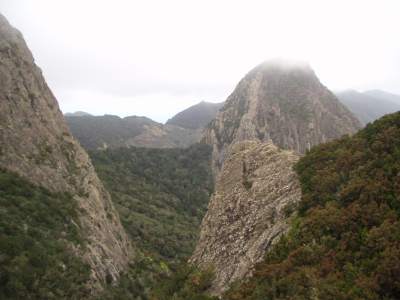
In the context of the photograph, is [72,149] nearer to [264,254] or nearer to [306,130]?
[264,254]

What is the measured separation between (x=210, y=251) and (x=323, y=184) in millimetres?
7787

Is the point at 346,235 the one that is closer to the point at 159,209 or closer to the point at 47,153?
the point at 47,153

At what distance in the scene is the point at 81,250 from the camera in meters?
44.0

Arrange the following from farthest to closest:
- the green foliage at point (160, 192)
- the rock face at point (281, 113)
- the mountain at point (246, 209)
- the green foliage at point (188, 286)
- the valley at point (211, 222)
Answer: the rock face at point (281, 113)
the green foliage at point (160, 192)
the green foliage at point (188, 286)
the mountain at point (246, 209)
the valley at point (211, 222)

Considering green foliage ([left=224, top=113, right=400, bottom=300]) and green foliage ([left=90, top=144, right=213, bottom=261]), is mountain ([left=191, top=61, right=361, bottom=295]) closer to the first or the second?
green foliage ([left=224, top=113, right=400, bottom=300])

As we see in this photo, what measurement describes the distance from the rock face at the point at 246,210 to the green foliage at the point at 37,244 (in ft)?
48.2

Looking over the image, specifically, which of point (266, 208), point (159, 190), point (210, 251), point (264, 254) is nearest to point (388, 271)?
point (264, 254)

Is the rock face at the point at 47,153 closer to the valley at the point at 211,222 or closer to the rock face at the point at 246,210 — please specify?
the valley at the point at 211,222

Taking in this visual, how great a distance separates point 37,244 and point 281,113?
12140 cm

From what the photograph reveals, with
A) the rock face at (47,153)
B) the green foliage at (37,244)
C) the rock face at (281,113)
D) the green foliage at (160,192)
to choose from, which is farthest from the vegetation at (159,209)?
the rock face at (281,113)

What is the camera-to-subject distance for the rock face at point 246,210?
791 inches

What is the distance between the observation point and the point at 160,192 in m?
126

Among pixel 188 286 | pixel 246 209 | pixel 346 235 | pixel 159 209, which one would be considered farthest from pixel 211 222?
pixel 159 209

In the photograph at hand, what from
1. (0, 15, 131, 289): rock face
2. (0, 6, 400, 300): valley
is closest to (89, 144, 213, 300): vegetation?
(0, 6, 400, 300): valley
